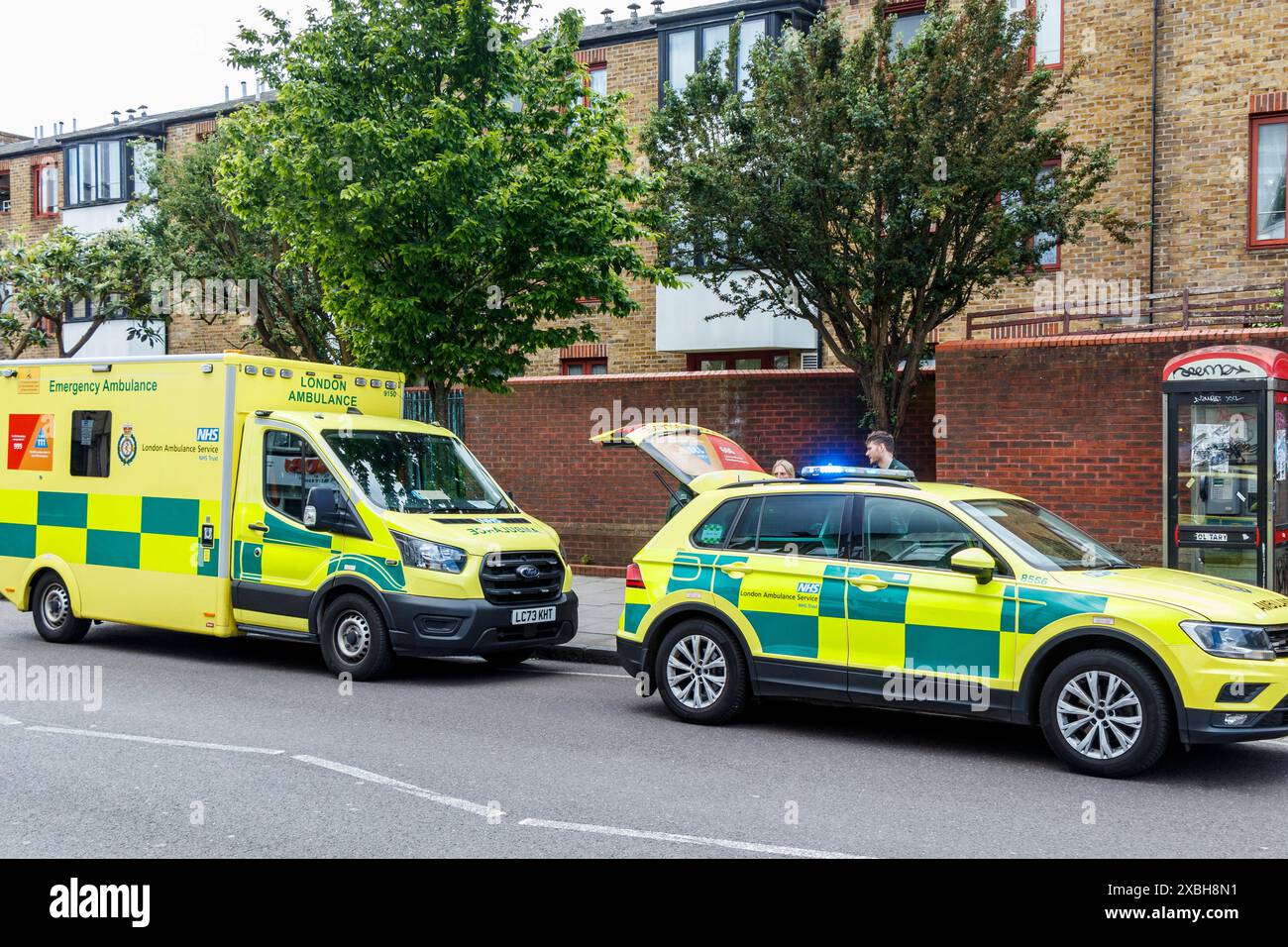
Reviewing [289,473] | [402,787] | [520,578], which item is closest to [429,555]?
[520,578]

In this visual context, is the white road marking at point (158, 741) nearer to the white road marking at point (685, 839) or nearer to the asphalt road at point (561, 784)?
the asphalt road at point (561, 784)

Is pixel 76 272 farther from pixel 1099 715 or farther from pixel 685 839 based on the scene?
pixel 1099 715

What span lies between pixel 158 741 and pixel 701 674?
3.44m

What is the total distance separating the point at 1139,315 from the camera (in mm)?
16938

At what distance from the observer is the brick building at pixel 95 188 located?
29.0 metres

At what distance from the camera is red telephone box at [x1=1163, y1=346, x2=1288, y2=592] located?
10375 mm

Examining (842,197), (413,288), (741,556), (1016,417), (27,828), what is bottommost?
(27,828)

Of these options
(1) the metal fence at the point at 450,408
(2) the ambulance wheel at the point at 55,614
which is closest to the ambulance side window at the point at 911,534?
(2) the ambulance wheel at the point at 55,614

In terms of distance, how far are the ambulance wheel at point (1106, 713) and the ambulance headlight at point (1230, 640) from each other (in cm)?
30

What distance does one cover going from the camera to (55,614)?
11.9m

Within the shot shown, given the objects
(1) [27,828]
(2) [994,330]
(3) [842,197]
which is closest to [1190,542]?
(3) [842,197]

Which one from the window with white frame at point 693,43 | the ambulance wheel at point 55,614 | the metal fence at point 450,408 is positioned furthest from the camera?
the window with white frame at point 693,43

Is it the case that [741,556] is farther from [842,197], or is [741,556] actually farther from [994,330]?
[994,330]

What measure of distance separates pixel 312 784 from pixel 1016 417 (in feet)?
29.0
